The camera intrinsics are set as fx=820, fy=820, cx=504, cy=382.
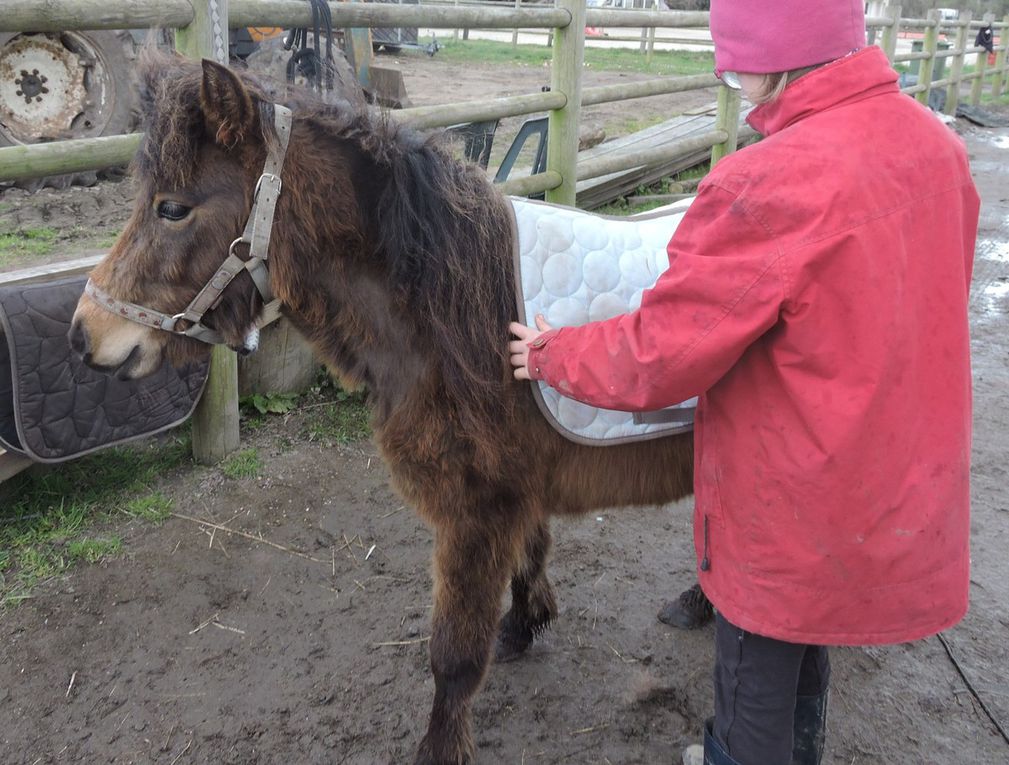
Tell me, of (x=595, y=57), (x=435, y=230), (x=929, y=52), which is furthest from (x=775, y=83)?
(x=595, y=57)

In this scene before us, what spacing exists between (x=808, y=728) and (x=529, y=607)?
0.97 metres

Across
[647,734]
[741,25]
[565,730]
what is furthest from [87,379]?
[741,25]

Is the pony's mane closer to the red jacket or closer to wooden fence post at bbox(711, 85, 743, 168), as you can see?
the red jacket

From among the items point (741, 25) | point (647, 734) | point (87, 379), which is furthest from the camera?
point (87, 379)

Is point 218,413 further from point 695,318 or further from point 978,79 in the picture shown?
point 978,79

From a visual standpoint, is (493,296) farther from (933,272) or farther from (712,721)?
(712,721)

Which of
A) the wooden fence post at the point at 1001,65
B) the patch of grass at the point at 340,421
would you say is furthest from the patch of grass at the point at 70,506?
the wooden fence post at the point at 1001,65

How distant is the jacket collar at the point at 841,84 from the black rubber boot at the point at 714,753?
50.8 inches

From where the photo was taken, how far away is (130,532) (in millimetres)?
3168

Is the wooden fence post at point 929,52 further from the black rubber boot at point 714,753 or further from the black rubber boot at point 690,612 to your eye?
the black rubber boot at point 714,753

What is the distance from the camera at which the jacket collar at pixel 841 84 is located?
140 centimetres

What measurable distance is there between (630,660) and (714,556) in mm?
1185

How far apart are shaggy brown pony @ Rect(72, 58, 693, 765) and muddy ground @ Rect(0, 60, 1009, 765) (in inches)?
16.8

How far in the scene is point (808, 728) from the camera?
6.42 ft
